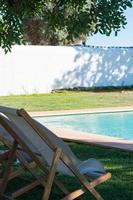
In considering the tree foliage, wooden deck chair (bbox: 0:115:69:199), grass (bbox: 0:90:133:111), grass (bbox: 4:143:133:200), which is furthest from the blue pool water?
wooden deck chair (bbox: 0:115:69:199)

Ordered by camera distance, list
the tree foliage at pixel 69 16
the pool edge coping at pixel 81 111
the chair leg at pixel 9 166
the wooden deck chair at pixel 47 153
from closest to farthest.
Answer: the wooden deck chair at pixel 47 153, the chair leg at pixel 9 166, the tree foliage at pixel 69 16, the pool edge coping at pixel 81 111

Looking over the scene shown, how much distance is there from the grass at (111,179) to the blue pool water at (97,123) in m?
4.81

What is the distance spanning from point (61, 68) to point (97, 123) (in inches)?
296

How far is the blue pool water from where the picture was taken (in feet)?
42.9

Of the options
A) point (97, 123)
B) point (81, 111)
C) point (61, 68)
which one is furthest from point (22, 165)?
point (61, 68)

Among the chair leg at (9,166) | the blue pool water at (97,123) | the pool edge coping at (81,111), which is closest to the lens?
the chair leg at (9,166)

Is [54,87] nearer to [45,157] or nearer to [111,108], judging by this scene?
[111,108]

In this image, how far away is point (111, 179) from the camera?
19.7ft

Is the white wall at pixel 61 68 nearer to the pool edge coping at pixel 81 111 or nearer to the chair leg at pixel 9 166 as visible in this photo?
the pool edge coping at pixel 81 111

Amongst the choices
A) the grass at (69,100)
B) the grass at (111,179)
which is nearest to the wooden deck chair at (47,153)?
the grass at (111,179)

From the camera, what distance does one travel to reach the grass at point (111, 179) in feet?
17.1

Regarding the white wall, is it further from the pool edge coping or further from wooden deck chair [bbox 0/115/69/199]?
wooden deck chair [bbox 0/115/69/199]

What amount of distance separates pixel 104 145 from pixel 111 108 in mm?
7553

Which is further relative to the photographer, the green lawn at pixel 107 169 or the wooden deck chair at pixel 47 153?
the green lawn at pixel 107 169
